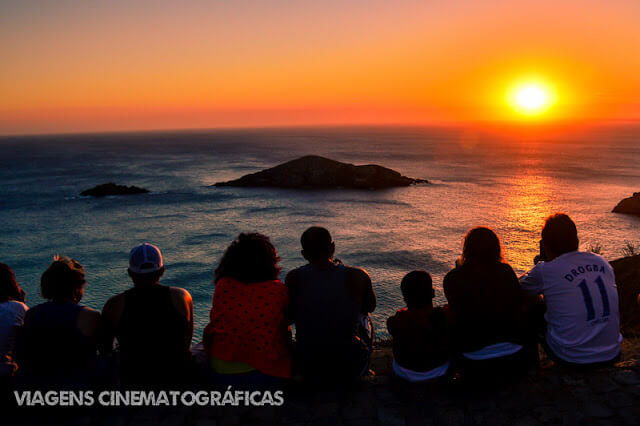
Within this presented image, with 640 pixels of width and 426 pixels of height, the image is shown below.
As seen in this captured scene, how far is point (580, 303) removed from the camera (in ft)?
14.6

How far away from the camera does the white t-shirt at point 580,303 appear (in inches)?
174

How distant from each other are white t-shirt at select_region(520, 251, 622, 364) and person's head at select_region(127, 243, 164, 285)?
13.1 feet

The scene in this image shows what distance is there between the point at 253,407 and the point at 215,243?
128 feet

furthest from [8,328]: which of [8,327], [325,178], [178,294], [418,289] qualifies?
[325,178]

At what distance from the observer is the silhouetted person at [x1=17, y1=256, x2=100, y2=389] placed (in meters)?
4.23

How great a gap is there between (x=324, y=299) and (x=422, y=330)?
42.9 inches

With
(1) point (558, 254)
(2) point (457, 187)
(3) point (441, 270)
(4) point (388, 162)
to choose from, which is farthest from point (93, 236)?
(4) point (388, 162)

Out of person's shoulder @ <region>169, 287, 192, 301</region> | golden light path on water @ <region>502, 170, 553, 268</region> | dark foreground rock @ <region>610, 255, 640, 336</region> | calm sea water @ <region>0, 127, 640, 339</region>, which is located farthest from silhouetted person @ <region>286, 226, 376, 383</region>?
golden light path on water @ <region>502, 170, 553, 268</region>

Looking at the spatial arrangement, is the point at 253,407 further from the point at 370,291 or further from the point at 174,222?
the point at 174,222

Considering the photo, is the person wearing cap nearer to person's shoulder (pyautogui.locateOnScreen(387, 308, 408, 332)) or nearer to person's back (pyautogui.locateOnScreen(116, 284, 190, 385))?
person's back (pyautogui.locateOnScreen(116, 284, 190, 385))

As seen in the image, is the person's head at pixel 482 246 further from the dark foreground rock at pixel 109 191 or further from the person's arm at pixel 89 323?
the dark foreground rock at pixel 109 191

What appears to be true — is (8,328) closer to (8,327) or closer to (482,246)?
(8,327)

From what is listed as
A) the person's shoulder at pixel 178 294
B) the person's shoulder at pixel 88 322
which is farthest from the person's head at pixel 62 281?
the person's shoulder at pixel 178 294

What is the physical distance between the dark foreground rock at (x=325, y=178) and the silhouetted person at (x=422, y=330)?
242 ft
